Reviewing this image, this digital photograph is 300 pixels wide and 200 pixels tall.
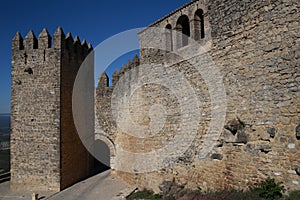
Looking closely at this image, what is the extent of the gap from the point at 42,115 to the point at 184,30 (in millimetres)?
6505

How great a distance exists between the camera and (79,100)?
12172 mm

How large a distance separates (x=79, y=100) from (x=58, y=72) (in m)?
1.77

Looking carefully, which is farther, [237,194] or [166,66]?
[166,66]

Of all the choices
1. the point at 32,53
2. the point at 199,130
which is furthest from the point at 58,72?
the point at 199,130

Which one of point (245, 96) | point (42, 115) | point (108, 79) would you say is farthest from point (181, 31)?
point (42, 115)

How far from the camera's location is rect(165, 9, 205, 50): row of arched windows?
7695mm

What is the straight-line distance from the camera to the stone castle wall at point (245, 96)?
5105mm

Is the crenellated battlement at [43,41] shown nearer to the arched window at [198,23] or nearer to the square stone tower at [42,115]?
the square stone tower at [42,115]

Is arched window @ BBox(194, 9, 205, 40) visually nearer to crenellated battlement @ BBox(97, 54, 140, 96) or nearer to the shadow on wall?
crenellated battlement @ BBox(97, 54, 140, 96)

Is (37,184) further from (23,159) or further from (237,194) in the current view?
(237,194)

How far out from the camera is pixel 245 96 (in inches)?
234

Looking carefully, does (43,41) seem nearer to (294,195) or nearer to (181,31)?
(181,31)

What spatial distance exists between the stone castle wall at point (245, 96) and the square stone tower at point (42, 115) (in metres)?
4.65

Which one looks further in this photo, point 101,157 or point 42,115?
point 101,157
